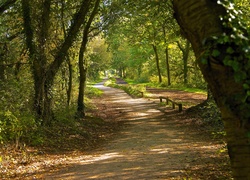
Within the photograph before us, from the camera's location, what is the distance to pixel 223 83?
2.56 metres

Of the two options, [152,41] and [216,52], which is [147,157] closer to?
[216,52]

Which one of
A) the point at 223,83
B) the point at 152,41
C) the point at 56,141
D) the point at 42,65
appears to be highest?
the point at 152,41

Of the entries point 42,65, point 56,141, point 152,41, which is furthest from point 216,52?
point 152,41

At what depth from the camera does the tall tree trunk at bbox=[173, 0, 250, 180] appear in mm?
2496

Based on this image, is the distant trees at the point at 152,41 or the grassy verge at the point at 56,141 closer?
the grassy verge at the point at 56,141

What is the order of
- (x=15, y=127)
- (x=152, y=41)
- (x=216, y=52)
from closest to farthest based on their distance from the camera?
(x=216, y=52) → (x=15, y=127) → (x=152, y=41)

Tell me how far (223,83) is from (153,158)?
645cm

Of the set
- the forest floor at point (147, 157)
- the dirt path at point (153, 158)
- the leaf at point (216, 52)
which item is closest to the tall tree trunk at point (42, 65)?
the forest floor at point (147, 157)

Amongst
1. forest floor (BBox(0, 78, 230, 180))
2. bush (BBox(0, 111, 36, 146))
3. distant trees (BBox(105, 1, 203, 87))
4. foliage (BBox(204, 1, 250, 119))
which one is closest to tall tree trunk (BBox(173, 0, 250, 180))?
foliage (BBox(204, 1, 250, 119))

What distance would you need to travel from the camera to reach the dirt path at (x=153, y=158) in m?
6.97

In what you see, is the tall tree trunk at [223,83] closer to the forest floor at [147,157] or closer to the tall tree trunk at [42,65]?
the forest floor at [147,157]

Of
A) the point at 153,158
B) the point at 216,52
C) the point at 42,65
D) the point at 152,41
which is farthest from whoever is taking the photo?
the point at 152,41

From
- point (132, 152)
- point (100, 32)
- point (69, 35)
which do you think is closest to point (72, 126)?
point (69, 35)

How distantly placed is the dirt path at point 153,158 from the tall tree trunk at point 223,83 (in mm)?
3881
